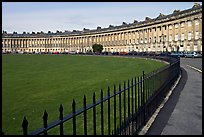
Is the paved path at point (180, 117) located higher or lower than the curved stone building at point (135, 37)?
lower

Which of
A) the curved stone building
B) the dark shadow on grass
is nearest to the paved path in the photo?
the dark shadow on grass

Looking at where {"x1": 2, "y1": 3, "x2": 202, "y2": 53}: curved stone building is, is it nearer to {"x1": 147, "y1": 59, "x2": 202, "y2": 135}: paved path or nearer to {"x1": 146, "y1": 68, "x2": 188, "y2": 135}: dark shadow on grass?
{"x1": 147, "y1": 59, "x2": 202, "y2": 135}: paved path

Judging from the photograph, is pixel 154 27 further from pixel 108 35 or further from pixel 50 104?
pixel 50 104

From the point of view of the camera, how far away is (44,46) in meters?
186

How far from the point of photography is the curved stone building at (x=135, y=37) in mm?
83188

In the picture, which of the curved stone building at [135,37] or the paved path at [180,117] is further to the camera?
the curved stone building at [135,37]

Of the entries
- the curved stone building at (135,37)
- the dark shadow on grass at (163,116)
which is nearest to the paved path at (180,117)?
the dark shadow on grass at (163,116)

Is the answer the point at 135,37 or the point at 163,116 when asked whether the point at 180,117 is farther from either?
the point at 135,37

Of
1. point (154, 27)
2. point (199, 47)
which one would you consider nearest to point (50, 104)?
point (199, 47)

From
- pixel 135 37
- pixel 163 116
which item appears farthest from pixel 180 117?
pixel 135 37

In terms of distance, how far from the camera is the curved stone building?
83188 mm

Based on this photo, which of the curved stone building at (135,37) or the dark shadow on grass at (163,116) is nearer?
the dark shadow on grass at (163,116)

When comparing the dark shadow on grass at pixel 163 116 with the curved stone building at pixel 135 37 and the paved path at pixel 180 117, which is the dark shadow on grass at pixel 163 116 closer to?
the paved path at pixel 180 117

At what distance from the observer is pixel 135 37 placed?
119 metres
